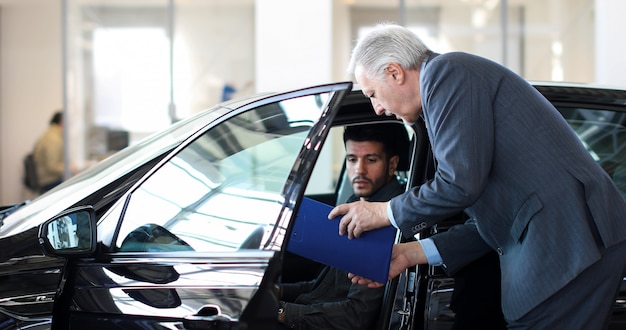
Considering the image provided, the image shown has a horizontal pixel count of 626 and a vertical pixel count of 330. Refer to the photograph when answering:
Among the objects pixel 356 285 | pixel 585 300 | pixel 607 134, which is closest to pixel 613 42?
pixel 607 134

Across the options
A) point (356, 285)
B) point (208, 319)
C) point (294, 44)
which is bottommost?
point (356, 285)

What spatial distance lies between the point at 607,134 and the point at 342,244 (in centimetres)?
191

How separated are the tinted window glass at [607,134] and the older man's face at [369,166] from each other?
734 mm

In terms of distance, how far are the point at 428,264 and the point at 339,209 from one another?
18.6 inches

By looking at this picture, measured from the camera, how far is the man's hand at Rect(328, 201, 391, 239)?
7.48 ft

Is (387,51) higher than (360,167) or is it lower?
higher

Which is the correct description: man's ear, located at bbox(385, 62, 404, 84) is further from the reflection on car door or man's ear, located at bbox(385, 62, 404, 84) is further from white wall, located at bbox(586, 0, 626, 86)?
white wall, located at bbox(586, 0, 626, 86)

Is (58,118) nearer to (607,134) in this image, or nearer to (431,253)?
(607,134)

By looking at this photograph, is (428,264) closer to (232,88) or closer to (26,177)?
(232,88)

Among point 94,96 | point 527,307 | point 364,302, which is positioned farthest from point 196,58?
point 527,307

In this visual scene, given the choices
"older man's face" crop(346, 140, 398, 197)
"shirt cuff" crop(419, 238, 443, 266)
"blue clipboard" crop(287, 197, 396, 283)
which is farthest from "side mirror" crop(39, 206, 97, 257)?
"older man's face" crop(346, 140, 398, 197)

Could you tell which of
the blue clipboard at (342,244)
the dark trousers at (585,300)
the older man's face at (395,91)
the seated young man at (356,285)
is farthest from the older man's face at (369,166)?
the dark trousers at (585,300)

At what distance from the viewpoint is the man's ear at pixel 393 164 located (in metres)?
3.20

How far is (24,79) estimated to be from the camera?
950cm
